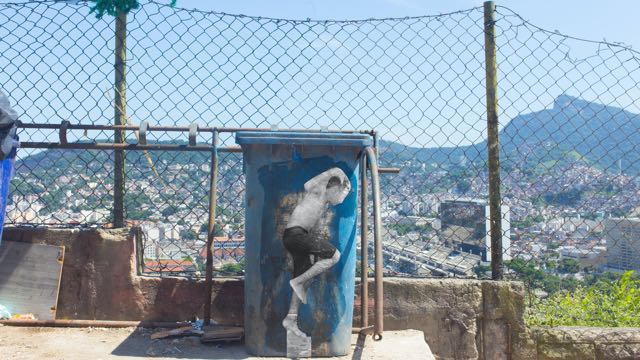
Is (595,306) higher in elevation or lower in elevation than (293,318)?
lower

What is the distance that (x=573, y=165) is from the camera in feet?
11.4

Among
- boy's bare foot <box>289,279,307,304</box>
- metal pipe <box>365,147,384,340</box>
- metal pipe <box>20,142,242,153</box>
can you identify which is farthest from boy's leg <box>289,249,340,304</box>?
metal pipe <box>20,142,242,153</box>

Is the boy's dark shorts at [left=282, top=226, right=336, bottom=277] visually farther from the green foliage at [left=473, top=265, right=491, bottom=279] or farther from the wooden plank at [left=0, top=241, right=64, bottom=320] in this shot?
the wooden plank at [left=0, top=241, right=64, bottom=320]

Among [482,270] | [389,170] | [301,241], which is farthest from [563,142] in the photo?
[301,241]

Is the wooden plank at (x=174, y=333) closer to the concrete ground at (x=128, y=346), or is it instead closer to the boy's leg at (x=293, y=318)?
the concrete ground at (x=128, y=346)

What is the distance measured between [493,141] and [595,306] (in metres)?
1.40

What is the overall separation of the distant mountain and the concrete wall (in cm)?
77

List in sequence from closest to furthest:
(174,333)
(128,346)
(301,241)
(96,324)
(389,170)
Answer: (301,241)
(128,346)
(174,333)
(96,324)
(389,170)

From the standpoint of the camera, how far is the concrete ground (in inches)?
106

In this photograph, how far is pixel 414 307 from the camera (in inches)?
128

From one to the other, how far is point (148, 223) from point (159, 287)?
15.7 inches

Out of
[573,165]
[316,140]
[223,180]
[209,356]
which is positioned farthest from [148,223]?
[573,165]

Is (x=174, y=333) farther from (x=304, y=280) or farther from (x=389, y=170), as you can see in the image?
(x=389, y=170)

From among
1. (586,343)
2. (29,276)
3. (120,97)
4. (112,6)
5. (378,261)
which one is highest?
(112,6)
